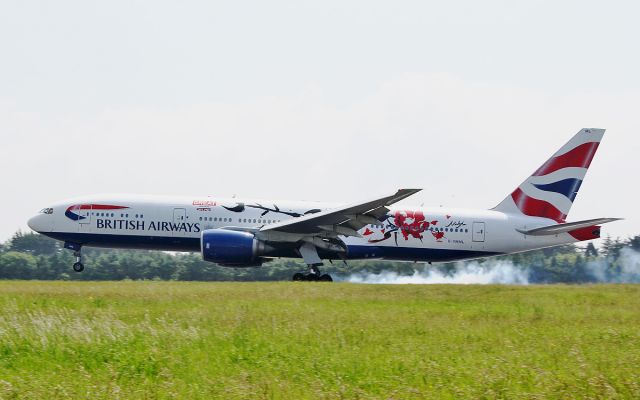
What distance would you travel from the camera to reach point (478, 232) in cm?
3634

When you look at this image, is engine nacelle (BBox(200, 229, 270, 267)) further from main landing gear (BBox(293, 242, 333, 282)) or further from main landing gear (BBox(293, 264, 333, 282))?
main landing gear (BBox(293, 264, 333, 282))

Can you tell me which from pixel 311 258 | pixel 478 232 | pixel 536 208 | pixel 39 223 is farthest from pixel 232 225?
pixel 536 208

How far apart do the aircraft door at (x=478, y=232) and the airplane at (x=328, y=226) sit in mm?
41

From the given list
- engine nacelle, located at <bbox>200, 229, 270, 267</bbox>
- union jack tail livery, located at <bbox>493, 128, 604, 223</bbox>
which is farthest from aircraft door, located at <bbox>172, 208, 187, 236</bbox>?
union jack tail livery, located at <bbox>493, 128, 604, 223</bbox>

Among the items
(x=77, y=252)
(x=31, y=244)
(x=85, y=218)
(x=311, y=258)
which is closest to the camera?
(x=311, y=258)

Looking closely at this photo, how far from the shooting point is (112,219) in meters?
35.1

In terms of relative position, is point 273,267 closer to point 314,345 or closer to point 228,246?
point 228,246

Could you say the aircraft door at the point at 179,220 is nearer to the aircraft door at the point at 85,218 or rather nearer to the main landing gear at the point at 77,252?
the aircraft door at the point at 85,218

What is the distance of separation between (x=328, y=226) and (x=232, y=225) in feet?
13.2

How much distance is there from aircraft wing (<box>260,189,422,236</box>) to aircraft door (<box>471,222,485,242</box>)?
459 centimetres

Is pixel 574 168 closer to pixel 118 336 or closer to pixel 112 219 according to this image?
pixel 112 219

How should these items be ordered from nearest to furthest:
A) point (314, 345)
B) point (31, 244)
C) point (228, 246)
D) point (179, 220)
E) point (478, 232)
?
point (314, 345), point (228, 246), point (179, 220), point (478, 232), point (31, 244)

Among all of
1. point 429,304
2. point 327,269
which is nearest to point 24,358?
point 429,304

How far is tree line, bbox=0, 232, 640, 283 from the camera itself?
45.8m
